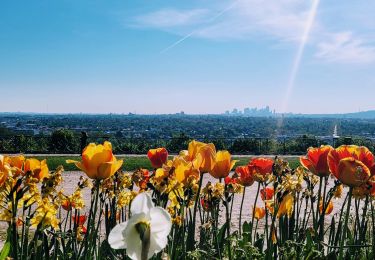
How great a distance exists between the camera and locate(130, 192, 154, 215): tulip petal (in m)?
0.93

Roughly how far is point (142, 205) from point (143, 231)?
5cm

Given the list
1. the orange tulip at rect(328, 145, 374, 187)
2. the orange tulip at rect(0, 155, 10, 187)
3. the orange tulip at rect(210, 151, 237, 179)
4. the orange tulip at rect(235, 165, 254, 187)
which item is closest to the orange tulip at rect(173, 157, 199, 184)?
the orange tulip at rect(210, 151, 237, 179)

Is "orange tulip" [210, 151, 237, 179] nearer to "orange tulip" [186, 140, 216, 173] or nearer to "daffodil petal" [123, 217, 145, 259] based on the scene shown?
"orange tulip" [186, 140, 216, 173]

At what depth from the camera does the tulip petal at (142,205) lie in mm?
931

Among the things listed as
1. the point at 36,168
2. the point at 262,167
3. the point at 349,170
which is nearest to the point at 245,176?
the point at 262,167

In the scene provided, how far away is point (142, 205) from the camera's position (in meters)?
0.94

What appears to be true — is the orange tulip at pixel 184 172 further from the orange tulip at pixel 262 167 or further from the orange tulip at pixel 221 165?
the orange tulip at pixel 262 167

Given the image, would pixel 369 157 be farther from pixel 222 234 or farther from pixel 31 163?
pixel 31 163

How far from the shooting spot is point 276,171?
270 centimetres

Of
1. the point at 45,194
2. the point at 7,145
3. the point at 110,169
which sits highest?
the point at 110,169

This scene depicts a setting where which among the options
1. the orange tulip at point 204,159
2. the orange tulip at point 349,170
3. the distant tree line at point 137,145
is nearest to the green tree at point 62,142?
the distant tree line at point 137,145

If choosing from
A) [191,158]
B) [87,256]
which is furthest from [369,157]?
[87,256]

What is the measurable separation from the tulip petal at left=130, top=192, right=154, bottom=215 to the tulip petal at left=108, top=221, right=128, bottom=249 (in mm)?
38

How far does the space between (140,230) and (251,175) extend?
2.29 metres
